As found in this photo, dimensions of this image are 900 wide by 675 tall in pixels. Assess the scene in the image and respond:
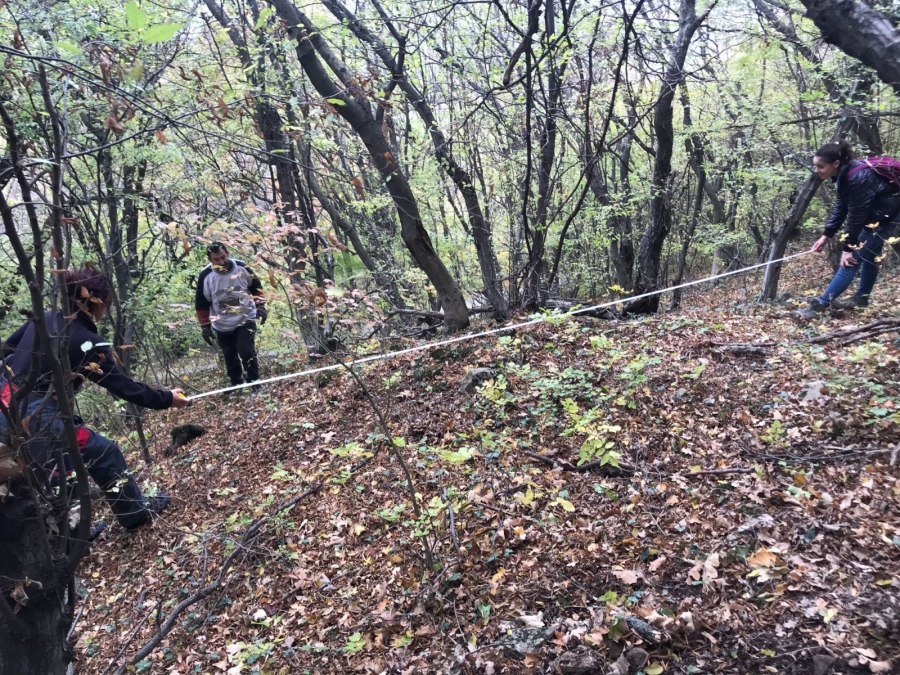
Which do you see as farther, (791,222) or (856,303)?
(791,222)

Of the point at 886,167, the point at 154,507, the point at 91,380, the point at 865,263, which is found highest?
the point at 886,167

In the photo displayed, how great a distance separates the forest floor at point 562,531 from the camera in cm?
247

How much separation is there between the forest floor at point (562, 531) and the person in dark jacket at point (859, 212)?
1.44 feet

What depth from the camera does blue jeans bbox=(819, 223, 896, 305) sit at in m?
5.41

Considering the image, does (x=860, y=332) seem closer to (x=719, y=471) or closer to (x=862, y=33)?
(x=719, y=471)

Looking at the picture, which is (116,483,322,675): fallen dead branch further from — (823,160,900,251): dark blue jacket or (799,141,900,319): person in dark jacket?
(823,160,900,251): dark blue jacket

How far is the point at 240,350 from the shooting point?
696cm

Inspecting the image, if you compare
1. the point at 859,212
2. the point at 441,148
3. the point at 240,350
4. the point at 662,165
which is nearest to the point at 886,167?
the point at 859,212

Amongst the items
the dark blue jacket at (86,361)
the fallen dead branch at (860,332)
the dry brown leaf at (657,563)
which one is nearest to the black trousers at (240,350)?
the dark blue jacket at (86,361)

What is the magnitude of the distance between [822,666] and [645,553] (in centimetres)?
98

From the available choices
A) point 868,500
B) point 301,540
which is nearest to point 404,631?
point 301,540

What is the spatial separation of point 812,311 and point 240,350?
710 centimetres

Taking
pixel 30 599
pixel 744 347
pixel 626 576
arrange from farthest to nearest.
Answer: pixel 744 347
pixel 626 576
pixel 30 599

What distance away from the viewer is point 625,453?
3.89 meters
